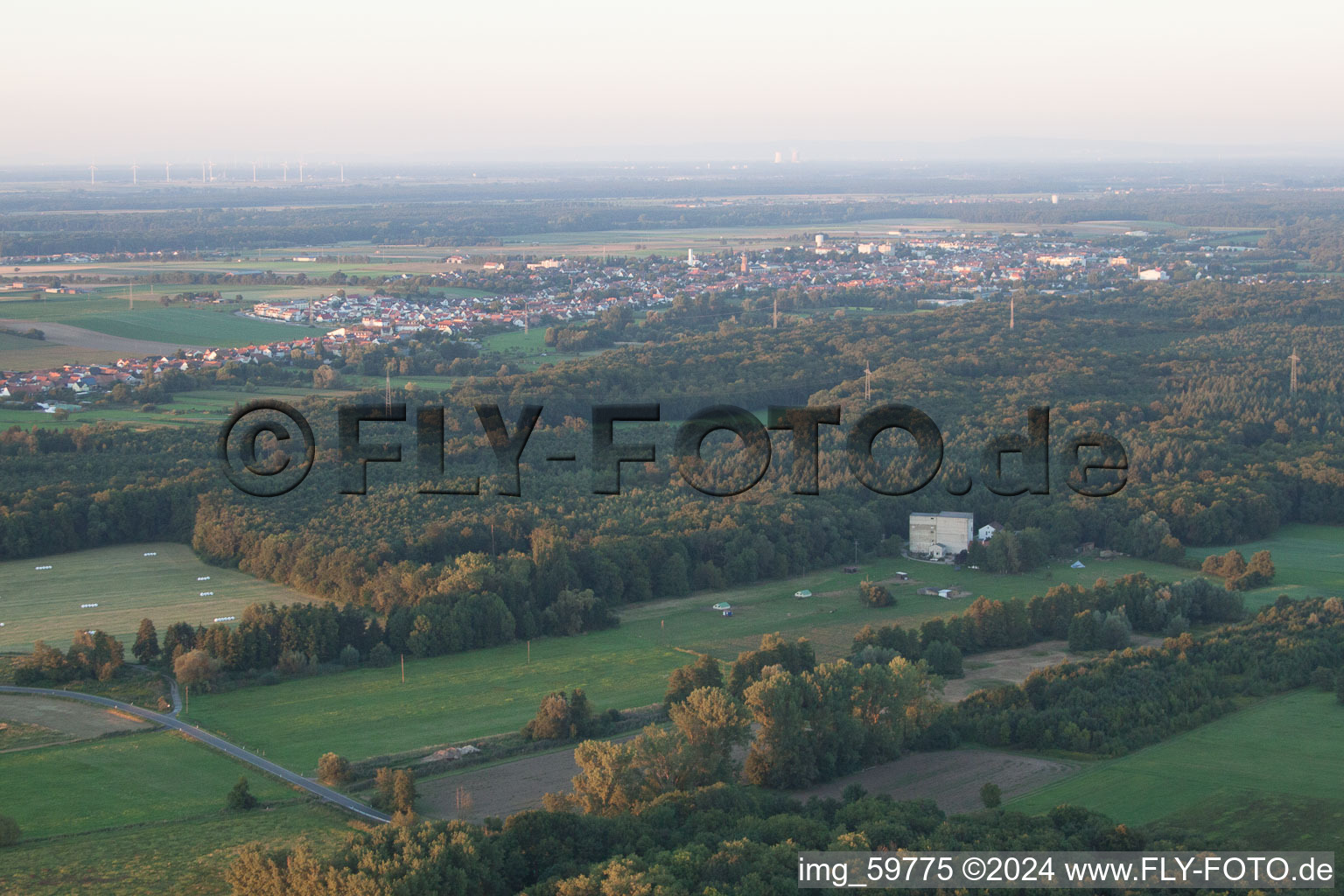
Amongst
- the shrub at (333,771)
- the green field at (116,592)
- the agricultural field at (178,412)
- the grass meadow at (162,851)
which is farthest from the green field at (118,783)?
the agricultural field at (178,412)

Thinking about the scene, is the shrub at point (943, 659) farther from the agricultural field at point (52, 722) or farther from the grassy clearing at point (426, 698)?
the agricultural field at point (52, 722)

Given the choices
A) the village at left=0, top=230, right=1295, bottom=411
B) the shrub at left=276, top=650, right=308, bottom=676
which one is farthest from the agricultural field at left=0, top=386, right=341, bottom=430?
the shrub at left=276, top=650, right=308, bottom=676

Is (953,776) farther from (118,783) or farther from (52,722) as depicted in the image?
(52,722)

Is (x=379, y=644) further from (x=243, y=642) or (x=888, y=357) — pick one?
(x=888, y=357)

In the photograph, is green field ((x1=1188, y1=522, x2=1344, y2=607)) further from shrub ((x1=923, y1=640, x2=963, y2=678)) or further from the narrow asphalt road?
the narrow asphalt road

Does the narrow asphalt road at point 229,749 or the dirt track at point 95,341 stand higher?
the dirt track at point 95,341

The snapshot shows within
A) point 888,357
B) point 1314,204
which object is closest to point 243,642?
point 888,357
